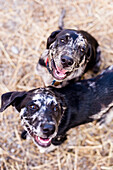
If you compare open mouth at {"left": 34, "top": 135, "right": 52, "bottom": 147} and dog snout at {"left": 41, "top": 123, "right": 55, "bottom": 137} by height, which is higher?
dog snout at {"left": 41, "top": 123, "right": 55, "bottom": 137}

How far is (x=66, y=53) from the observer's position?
13.2 feet

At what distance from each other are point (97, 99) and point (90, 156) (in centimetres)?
173

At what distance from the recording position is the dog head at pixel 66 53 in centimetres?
402

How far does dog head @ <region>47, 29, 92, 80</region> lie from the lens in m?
4.02

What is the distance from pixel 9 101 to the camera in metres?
3.86

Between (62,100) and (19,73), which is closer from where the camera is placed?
(62,100)

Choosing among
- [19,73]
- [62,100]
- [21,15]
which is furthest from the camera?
[21,15]

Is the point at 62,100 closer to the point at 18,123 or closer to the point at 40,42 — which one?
the point at 18,123

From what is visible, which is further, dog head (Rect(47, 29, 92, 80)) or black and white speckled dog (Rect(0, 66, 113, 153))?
dog head (Rect(47, 29, 92, 80))

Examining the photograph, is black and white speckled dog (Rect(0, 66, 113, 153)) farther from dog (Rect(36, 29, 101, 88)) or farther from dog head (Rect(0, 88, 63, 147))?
dog (Rect(36, 29, 101, 88))

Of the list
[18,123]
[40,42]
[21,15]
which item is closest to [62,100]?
[18,123]

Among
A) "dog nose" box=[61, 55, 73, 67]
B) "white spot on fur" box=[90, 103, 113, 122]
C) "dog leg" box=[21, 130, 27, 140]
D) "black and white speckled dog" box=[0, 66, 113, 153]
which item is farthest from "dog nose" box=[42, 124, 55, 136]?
"dog leg" box=[21, 130, 27, 140]

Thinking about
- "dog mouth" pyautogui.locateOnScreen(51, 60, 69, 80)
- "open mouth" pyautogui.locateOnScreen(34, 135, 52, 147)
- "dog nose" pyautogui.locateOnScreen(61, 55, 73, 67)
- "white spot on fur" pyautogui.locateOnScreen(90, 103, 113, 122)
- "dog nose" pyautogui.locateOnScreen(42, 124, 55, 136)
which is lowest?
"white spot on fur" pyautogui.locateOnScreen(90, 103, 113, 122)

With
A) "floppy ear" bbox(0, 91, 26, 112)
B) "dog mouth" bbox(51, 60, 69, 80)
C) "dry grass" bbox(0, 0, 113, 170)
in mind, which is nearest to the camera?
"floppy ear" bbox(0, 91, 26, 112)
